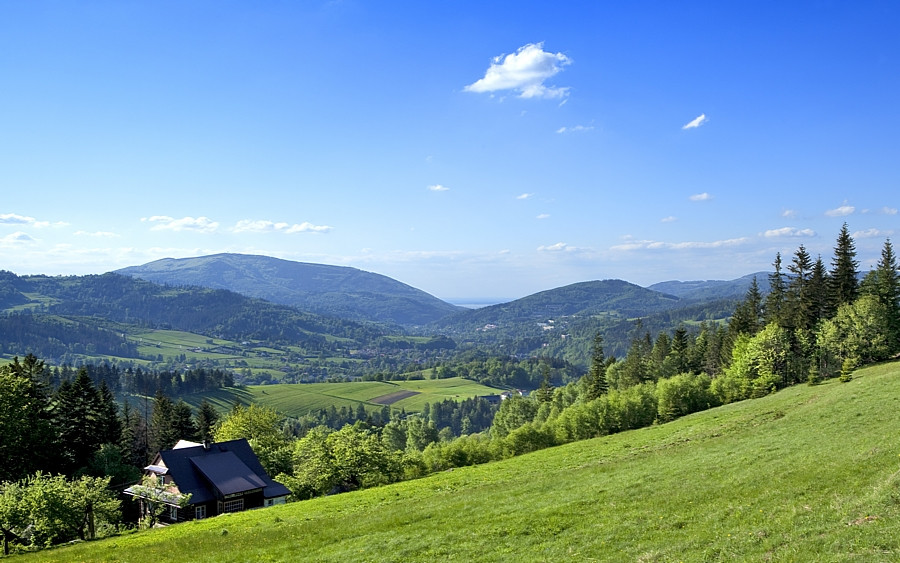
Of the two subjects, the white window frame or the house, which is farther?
the white window frame

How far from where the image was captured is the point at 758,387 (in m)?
72.6

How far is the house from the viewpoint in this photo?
180ft

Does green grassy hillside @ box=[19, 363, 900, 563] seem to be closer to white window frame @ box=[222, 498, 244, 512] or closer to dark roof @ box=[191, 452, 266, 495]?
dark roof @ box=[191, 452, 266, 495]

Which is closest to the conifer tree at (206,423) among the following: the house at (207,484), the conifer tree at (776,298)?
the house at (207,484)

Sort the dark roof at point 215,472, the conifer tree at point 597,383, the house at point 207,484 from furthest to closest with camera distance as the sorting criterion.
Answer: the conifer tree at point 597,383, the dark roof at point 215,472, the house at point 207,484

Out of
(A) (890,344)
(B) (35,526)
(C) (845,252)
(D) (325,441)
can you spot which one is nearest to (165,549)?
(B) (35,526)

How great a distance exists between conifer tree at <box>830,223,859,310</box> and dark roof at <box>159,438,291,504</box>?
80659 millimetres

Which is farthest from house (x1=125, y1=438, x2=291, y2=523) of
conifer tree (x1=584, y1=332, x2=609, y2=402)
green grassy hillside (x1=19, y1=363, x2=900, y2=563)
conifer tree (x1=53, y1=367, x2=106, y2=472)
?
conifer tree (x1=584, y1=332, x2=609, y2=402)

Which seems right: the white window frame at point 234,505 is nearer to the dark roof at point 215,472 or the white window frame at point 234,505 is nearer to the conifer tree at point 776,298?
the dark roof at point 215,472

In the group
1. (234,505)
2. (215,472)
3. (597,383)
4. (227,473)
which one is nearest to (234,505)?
(234,505)

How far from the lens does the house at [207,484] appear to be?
54.8 metres

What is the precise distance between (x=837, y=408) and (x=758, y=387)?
112 feet

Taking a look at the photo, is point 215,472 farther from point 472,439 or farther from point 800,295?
point 800,295

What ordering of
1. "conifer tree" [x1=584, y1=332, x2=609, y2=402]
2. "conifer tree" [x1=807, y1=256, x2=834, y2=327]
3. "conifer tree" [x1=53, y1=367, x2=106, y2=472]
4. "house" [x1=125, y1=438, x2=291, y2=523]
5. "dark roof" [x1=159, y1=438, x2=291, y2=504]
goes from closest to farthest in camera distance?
"house" [x1=125, y1=438, x2=291, y2=523] < "dark roof" [x1=159, y1=438, x2=291, y2=504] < "conifer tree" [x1=53, y1=367, x2=106, y2=472] < "conifer tree" [x1=807, y1=256, x2=834, y2=327] < "conifer tree" [x1=584, y1=332, x2=609, y2=402]
